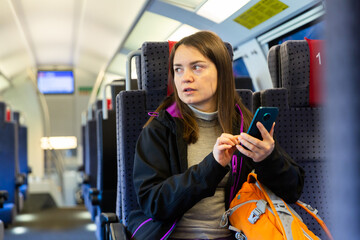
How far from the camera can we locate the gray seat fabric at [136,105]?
2229 millimetres

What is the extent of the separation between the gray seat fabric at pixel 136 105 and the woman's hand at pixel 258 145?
81cm

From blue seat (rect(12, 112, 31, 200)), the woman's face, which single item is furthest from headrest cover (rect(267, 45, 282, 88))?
blue seat (rect(12, 112, 31, 200))

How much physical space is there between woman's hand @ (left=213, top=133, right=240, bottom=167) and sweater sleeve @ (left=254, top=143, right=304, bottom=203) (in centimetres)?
19

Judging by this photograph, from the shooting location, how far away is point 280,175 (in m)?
1.74

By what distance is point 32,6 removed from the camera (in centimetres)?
1101

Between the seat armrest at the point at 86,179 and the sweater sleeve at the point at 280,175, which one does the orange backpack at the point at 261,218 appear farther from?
the seat armrest at the point at 86,179

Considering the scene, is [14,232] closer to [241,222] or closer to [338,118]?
[241,222]

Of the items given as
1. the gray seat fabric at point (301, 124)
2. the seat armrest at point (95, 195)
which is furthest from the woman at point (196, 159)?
the seat armrest at point (95, 195)

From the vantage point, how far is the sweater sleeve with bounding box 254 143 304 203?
1.69 m

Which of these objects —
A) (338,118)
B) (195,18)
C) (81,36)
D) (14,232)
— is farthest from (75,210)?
(338,118)

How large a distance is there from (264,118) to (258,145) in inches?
5.0

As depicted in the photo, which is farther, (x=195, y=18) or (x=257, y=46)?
(x=195, y=18)

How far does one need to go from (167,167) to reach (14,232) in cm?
534

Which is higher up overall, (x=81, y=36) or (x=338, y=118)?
(x=81, y=36)
